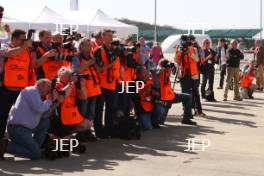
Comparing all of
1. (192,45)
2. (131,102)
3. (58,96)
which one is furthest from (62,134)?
(192,45)

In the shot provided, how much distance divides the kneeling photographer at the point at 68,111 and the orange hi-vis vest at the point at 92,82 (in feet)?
1.11

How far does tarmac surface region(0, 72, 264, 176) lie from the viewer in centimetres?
691

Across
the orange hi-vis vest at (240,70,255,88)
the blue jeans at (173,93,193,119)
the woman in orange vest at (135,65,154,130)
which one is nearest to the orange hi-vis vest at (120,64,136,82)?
the woman in orange vest at (135,65,154,130)

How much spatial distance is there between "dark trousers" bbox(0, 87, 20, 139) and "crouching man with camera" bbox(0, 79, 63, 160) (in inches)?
10.6

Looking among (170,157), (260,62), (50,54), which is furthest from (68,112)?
(260,62)

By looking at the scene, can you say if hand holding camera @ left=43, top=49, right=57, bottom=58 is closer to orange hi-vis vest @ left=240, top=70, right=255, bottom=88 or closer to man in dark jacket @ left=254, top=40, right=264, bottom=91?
orange hi-vis vest @ left=240, top=70, right=255, bottom=88

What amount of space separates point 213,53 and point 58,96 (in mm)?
8150

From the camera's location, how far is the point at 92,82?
8625mm

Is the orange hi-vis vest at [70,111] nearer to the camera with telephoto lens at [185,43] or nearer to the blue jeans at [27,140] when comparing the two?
the blue jeans at [27,140]

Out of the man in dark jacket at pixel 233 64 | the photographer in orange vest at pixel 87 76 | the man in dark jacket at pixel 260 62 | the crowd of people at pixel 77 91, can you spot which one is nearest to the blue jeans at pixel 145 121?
the crowd of people at pixel 77 91

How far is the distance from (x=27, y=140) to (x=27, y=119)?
0.89 feet

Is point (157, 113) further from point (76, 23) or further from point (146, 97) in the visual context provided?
point (76, 23)

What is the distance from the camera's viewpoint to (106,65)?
8844 mm

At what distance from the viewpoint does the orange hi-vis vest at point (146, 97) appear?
1018 cm
